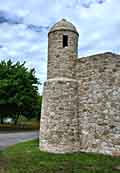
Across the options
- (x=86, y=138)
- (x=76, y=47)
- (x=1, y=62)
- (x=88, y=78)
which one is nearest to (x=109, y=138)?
(x=86, y=138)

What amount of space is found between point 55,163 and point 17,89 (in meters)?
17.6

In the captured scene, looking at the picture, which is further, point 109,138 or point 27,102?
point 27,102

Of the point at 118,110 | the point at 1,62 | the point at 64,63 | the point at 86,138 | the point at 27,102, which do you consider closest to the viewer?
the point at 118,110

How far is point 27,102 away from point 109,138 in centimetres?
1667

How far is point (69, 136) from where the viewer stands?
33.8 feet

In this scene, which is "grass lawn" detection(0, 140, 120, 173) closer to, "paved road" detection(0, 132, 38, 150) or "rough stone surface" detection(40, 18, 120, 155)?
"rough stone surface" detection(40, 18, 120, 155)

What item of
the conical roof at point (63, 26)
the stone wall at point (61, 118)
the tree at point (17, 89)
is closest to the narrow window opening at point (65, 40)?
the conical roof at point (63, 26)

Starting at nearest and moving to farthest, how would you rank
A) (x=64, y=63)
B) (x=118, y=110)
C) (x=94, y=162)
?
1. (x=94, y=162)
2. (x=118, y=110)
3. (x=64, y=63)

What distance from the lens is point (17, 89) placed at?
990 inches

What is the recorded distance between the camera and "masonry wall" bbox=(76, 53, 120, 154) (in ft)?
31.6

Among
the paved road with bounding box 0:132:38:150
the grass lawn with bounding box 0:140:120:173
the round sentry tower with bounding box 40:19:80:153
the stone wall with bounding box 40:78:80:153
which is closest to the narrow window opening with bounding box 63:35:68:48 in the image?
the round sentry tower with bounding box 40:19:80:153

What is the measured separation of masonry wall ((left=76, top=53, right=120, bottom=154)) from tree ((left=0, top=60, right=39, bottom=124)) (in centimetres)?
1462

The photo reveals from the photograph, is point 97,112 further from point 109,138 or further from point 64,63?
point 64,63

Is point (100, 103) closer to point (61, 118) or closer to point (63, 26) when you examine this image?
point (61, 118)
